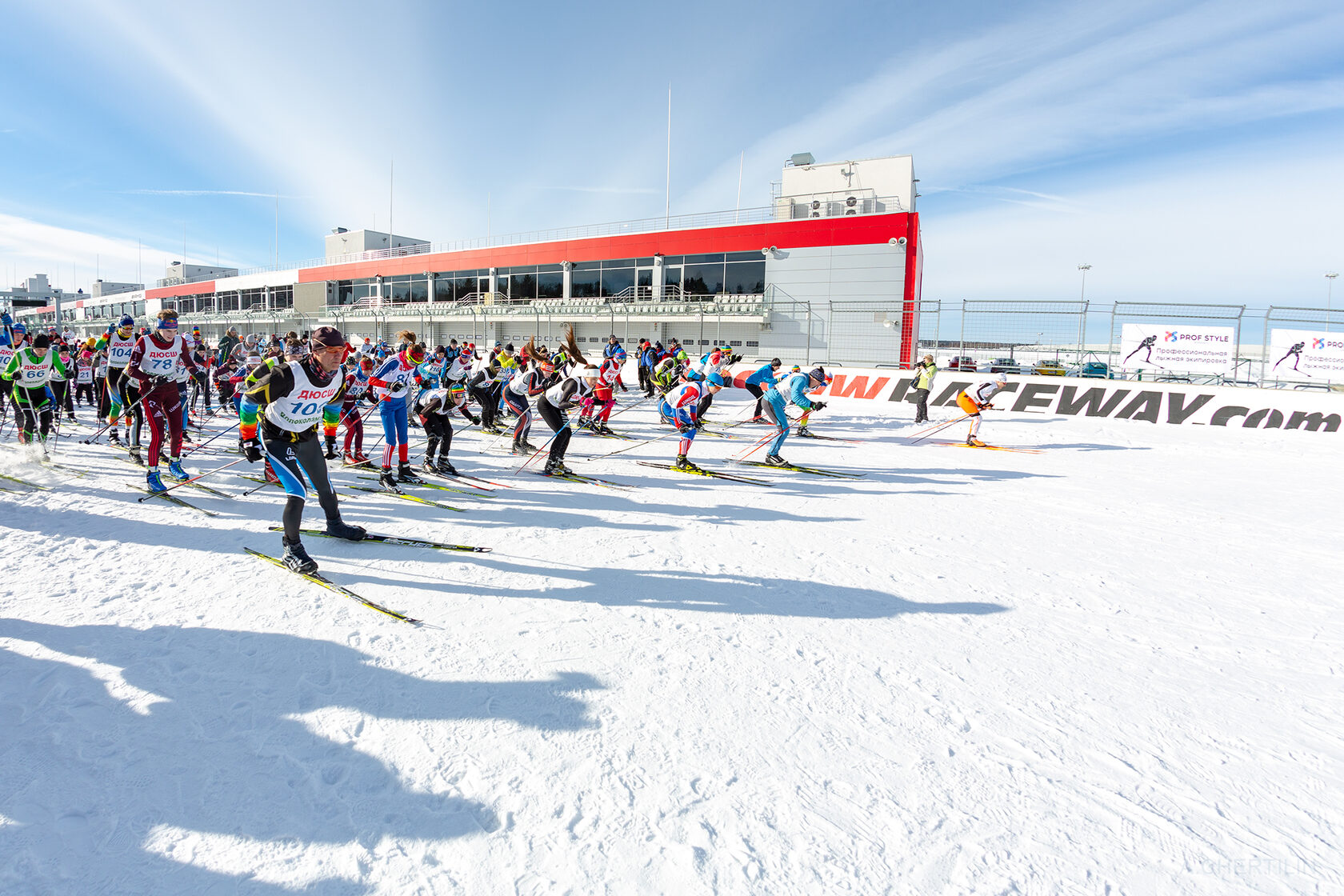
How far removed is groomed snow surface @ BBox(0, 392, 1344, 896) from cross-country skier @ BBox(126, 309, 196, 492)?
1146mm

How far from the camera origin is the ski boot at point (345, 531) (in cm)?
509

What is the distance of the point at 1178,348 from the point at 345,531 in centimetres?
1864

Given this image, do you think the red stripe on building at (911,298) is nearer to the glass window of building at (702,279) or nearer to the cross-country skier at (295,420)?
the glass window of building at (702,279)

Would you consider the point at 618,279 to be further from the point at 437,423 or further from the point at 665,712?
the point at 665,712

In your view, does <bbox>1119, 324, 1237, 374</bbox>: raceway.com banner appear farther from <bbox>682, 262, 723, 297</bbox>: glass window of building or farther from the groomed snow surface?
<bbox>682, 262, 723, 297</bbox>: glass window of building

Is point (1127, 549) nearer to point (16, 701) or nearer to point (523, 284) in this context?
point (16, 701)

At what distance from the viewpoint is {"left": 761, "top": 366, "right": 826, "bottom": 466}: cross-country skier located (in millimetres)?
9898

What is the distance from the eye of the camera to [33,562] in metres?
4.65

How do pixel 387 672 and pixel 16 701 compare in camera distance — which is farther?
pixel 387 672

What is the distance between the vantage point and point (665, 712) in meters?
2.95

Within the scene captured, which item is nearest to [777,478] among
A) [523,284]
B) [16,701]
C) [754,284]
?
[16,701]

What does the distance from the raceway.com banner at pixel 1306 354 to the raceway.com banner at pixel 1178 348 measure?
0.78m

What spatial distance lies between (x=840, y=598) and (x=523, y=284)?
114ft

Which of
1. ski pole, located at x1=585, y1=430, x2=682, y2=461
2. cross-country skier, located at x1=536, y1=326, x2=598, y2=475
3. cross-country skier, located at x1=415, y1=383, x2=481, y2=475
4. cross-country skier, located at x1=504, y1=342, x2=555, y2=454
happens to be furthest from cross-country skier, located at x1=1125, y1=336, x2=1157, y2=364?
cross-country skier, located at x1=415, y1=383, x2=481, y2=475
